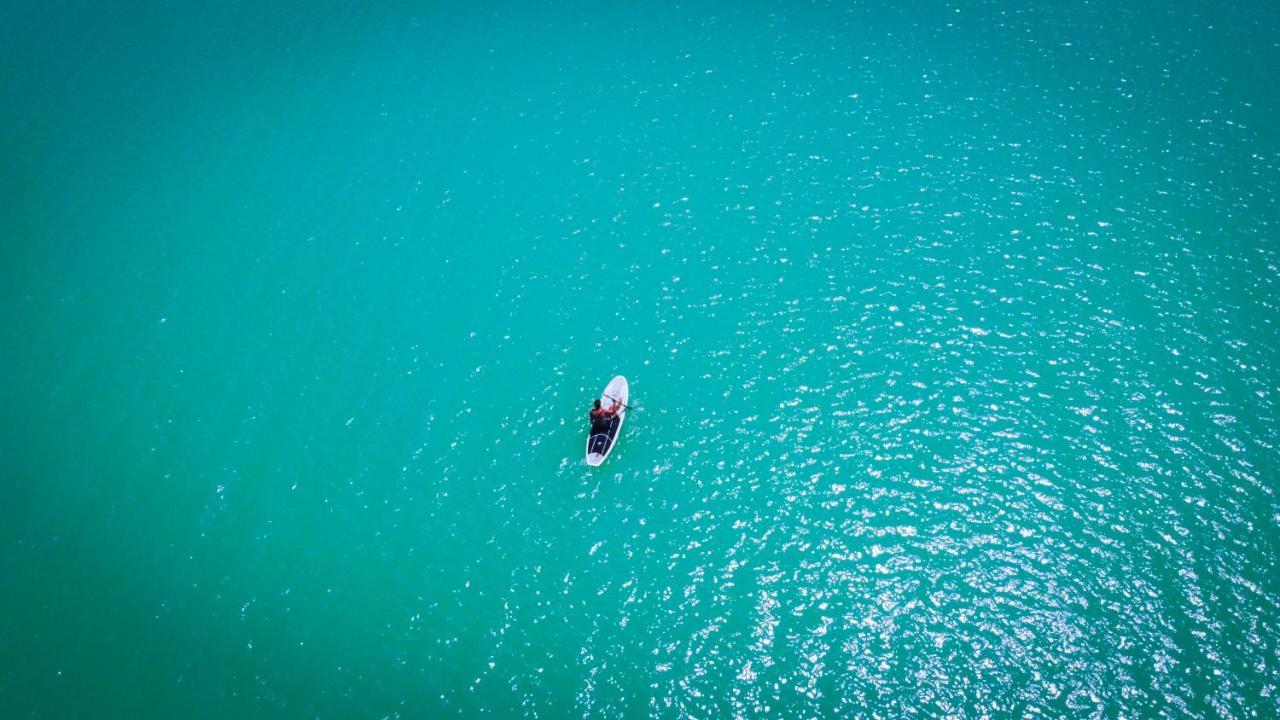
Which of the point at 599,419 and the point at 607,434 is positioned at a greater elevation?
the point at 599,419

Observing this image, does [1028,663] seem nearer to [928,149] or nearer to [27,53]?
[928,149]

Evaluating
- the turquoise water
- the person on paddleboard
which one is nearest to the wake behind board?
the person on paddleboard

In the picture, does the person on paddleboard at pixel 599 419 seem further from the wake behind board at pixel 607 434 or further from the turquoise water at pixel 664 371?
the turquoise water at pixel 664 371

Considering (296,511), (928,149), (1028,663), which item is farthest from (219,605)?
(928,149)

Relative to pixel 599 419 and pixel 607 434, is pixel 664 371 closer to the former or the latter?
pixel 599 419

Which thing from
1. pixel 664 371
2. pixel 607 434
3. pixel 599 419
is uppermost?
pixel 664 371

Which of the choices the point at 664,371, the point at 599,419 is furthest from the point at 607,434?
the point at 664,371

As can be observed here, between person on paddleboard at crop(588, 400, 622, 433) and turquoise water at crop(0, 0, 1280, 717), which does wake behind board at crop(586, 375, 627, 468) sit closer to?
person on paddleboard at crop(588, 400, 622, 433)
